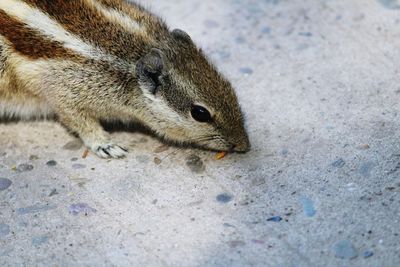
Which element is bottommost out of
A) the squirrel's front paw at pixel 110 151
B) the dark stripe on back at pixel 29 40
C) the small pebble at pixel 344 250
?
the squirrel's front paw at pixel 110 151

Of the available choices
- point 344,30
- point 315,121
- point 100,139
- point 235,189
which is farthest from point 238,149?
point 344,30

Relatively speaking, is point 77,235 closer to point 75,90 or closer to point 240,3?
point 75,90

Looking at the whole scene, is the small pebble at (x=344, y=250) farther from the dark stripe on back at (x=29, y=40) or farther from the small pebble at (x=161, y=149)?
the dark stripe on back at (x=29, y=40)

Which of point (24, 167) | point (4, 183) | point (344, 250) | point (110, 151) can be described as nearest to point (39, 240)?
point (4, 183)

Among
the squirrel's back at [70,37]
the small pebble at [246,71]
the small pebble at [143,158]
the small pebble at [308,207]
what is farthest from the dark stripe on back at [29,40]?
the small pebble at [308,207]

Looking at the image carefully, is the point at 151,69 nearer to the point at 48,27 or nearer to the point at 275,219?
the point at 48,27

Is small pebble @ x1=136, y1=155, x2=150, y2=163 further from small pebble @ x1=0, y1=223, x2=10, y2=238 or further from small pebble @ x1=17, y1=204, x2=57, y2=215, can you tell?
small pebble @ x1=0, y1=223, x2=10, y2=238

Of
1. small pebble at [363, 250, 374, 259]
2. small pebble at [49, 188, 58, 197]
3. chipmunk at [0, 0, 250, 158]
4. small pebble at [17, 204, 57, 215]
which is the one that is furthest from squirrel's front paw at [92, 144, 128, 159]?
small pebble at [363, 250, 374, 259]
